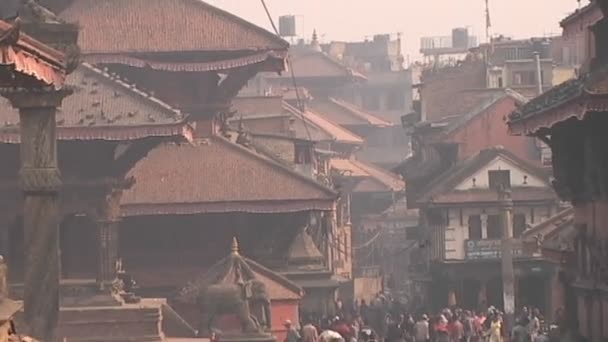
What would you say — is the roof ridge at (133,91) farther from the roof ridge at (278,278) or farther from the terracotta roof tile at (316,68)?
the terracotta roof tile at (316,68)

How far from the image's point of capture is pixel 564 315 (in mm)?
39156

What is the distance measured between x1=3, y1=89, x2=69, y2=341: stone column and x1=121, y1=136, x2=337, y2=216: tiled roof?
30.6 m

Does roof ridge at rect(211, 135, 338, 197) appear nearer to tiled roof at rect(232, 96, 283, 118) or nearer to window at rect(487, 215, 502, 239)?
tiled roof at rect(232, 96, 283, 118)

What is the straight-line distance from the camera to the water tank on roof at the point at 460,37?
196375 mm

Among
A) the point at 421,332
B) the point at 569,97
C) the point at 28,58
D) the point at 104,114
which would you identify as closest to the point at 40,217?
the point at 28,58

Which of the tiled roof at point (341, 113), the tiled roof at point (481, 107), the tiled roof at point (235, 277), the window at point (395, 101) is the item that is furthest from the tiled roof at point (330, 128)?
the tiled roof at point (235, 277)

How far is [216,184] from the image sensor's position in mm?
56812

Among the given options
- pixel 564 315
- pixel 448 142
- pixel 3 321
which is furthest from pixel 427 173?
pixel 3 321

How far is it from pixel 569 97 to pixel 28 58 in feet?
45.6

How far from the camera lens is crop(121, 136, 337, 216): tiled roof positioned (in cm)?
5575

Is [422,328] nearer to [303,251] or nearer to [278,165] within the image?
[303,251]

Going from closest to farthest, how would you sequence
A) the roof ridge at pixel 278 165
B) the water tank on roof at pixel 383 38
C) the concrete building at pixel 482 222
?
1. the roof ridge at pixel 278 165
2. the concrete building at pixel 482 222
3. the water tank on roof at pixel 383 38

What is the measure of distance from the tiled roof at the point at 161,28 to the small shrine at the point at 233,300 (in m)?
7.13

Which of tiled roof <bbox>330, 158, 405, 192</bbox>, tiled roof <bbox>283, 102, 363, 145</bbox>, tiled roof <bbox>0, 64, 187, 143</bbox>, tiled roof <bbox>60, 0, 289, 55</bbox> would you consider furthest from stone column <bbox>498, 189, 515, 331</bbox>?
tiled roof <bbox>330, 158, 405, 192</bbox>
